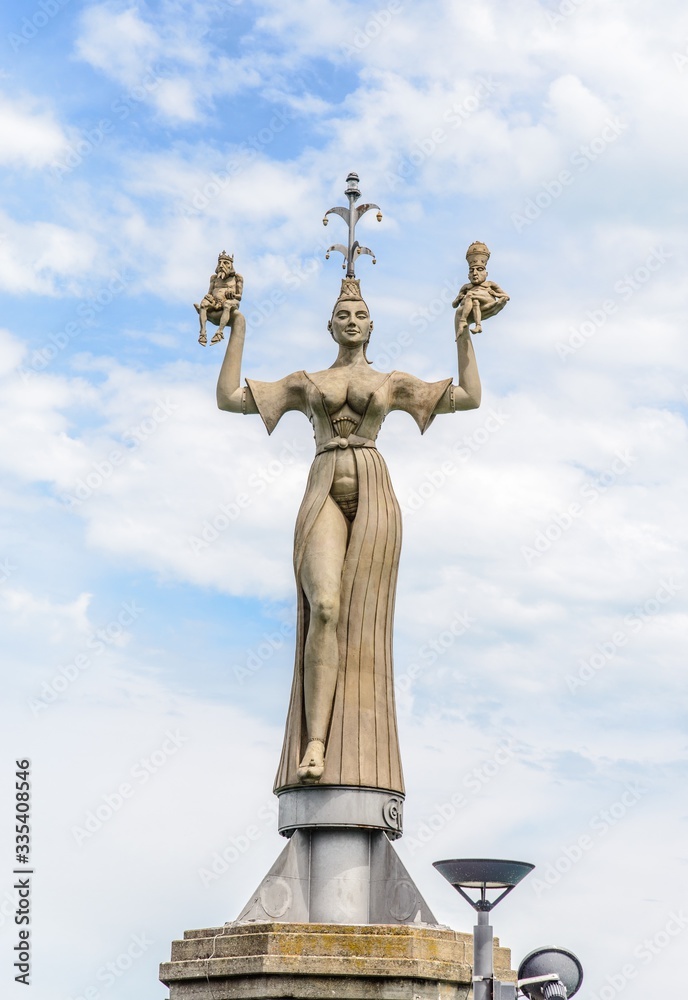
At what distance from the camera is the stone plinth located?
40.3ft

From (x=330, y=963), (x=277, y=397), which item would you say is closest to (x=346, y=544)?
(x=277, y=397)

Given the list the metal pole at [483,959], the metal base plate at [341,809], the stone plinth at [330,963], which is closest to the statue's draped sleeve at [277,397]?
the metal base plate at [341,809]

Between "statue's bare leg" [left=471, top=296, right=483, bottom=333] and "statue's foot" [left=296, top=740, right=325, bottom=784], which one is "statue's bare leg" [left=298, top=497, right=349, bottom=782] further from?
"statue's bare leg" [left=471, top=296, right=483, bottom=333]

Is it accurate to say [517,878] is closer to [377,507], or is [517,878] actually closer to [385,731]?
[385,731]

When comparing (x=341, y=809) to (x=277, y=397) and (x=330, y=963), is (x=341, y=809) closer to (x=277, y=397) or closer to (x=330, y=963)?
(x=330, y=963)

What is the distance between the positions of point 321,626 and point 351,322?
298cm

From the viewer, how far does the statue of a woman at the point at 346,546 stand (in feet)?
45.3

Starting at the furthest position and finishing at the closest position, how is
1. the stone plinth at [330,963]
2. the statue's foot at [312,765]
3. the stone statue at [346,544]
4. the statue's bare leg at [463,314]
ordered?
the statue's bare leg at [463,314] < the stone statue at [346,544] < the statue's foot at [312,765] < the stone plinth at [330,963]

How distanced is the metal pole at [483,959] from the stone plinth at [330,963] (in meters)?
1.41

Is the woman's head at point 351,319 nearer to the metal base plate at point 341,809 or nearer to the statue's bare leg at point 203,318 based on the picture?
the statue's bare leg at point 203,318

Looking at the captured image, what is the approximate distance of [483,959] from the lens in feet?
36.1

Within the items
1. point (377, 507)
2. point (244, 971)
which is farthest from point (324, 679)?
point (244, 971)

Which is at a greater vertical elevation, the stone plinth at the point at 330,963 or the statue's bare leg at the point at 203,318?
the statue's bare leg at the point at 203,318

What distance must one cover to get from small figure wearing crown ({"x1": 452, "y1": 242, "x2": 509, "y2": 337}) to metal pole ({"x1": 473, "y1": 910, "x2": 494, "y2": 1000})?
18.9 ft
